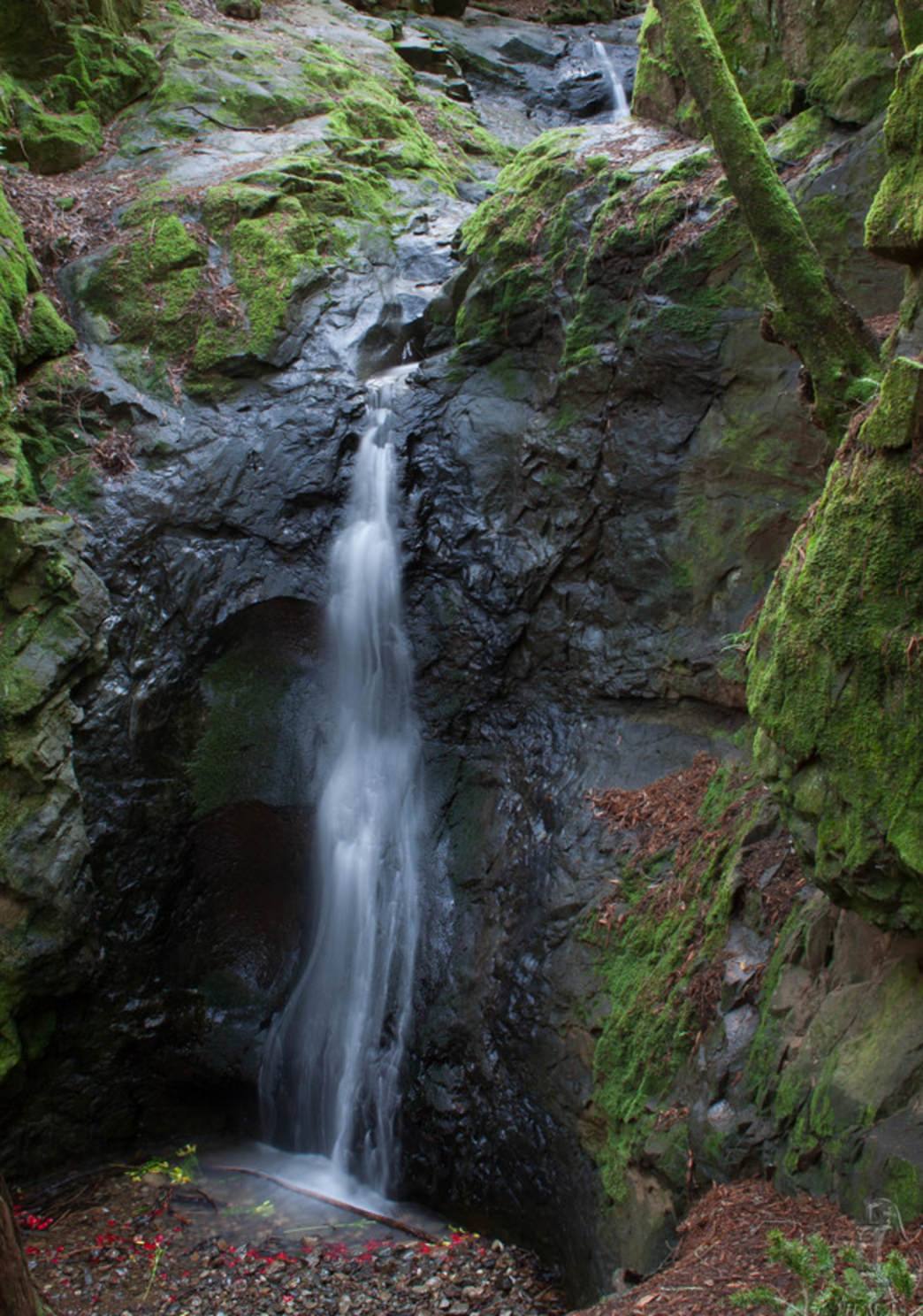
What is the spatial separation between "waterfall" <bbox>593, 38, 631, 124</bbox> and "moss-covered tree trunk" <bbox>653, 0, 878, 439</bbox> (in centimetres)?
1164

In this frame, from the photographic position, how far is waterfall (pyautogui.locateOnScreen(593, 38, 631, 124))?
50.7 ft

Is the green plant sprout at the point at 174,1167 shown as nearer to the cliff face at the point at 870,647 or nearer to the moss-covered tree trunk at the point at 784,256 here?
the cliff face at the point at 870,647

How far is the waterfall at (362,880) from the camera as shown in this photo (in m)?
6.59

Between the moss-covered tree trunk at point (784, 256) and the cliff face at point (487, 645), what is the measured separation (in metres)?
0.83

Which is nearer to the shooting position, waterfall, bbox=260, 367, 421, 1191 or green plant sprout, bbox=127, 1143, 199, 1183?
green plant sprout, bbox=127, 1143, 199, 1183

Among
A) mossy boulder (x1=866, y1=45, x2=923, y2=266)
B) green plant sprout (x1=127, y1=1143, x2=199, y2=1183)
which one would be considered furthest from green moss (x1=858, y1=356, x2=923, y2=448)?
green plant sprout (x1=127, y1=1143, x2=199, y2=1183)

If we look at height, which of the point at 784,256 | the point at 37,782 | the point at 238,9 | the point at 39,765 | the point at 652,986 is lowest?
the point at 652,986

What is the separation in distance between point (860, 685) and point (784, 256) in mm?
2235

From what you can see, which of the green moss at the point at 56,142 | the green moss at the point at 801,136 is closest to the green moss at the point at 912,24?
the green moss at the point at 801,136

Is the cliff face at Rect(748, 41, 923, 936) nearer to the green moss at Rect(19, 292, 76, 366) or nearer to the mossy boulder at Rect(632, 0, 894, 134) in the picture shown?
the mossy boulder at Rect(632, 0, 894, 134)

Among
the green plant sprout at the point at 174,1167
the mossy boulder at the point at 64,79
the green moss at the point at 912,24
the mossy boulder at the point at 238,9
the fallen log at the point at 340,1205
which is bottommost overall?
the fallen log at the point at 340,1205

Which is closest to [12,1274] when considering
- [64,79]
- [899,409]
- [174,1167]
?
[899,409]

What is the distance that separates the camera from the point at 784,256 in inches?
173

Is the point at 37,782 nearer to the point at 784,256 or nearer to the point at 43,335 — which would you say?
the point at 43,335
